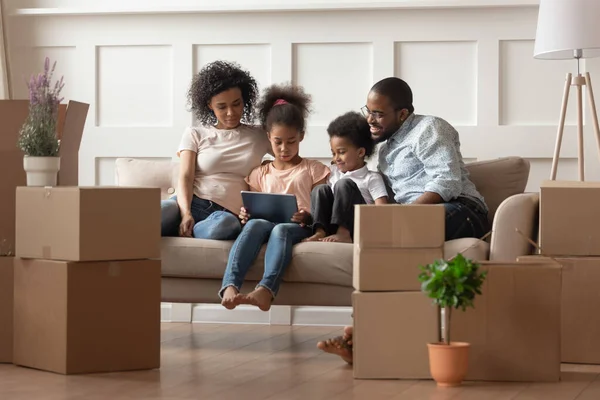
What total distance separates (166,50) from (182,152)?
782 millimetres

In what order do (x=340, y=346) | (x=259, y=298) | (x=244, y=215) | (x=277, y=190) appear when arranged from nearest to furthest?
1. (x=340, y=346)
2. (x=259, y=298)
3. (x=244, y=215)
4. (x=277, y=190)

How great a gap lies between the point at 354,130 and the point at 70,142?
0.99 meters

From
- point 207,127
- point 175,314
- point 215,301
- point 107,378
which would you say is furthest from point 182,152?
point 107,378

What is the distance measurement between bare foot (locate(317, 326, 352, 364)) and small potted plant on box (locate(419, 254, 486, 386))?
367 millimetres

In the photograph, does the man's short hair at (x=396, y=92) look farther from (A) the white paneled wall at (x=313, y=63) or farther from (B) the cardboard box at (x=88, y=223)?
(B) the cardboard box at (x=88, y=223)

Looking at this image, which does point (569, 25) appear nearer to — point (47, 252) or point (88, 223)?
point (88, 223)

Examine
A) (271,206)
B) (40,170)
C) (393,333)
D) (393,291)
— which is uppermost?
(40,170)

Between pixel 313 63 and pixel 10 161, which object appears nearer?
pixel 10 161

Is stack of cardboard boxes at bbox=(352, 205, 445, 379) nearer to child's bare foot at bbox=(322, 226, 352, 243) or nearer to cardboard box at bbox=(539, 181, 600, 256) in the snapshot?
cardboard box at bbox=(539, 181, 600, 256)

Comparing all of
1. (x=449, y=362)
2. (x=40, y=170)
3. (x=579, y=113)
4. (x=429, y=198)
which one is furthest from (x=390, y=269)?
(x=579, y=113)

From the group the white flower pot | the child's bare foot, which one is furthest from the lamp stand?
the white flower pot

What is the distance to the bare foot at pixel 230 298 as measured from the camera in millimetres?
3129

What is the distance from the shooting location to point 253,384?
2.69m

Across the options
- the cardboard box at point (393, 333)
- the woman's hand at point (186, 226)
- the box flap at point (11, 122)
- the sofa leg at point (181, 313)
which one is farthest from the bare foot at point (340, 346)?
the sofa leg at point (181, 313)
